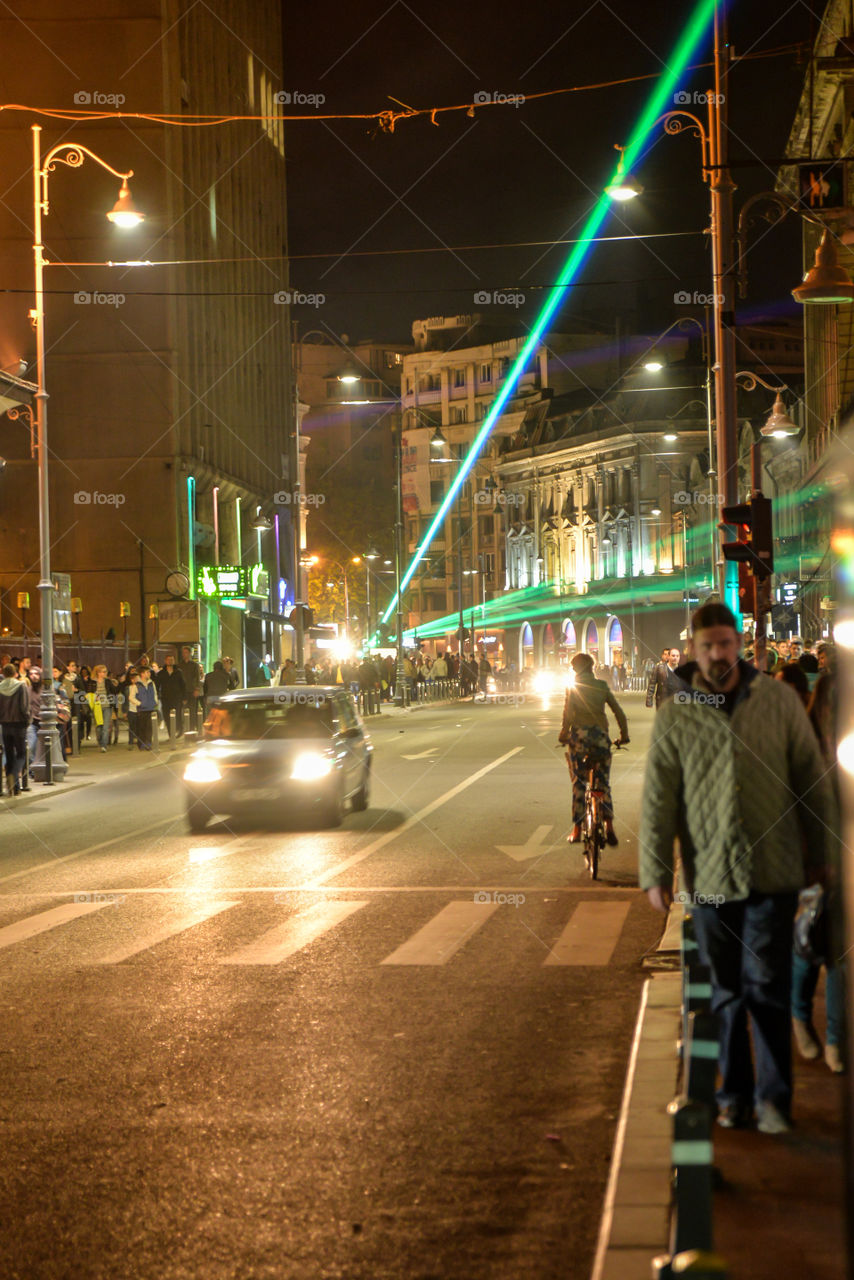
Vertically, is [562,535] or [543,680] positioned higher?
[562,535]

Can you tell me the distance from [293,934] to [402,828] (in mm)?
6468

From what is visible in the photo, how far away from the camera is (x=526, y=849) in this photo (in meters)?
15.2

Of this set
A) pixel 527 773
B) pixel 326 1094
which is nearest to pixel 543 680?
pixel 527 773

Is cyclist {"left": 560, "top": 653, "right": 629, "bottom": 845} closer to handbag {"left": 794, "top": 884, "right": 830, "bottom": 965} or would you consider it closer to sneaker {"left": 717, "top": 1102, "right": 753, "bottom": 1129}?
handbag {"left": 794, "top": 884, "right": 830, "bottom": 965}

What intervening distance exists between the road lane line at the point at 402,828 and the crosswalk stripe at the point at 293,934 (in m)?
1.29

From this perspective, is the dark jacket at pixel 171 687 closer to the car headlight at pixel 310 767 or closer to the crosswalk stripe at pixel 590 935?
the car headlight at pixel 310 767

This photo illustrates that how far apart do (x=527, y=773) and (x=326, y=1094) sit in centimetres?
1779

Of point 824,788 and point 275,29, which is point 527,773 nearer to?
point 824,788

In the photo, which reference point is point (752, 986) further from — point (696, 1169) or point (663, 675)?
point (663, 675)

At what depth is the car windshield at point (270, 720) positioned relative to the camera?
56.8ft

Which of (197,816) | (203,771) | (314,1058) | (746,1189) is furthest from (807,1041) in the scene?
(197,816)

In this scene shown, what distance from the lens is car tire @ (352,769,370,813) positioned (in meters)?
18.8

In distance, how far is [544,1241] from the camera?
492 cm

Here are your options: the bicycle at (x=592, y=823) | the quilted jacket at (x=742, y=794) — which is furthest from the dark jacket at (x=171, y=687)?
the quilted jacket at (x=742, y=794)
